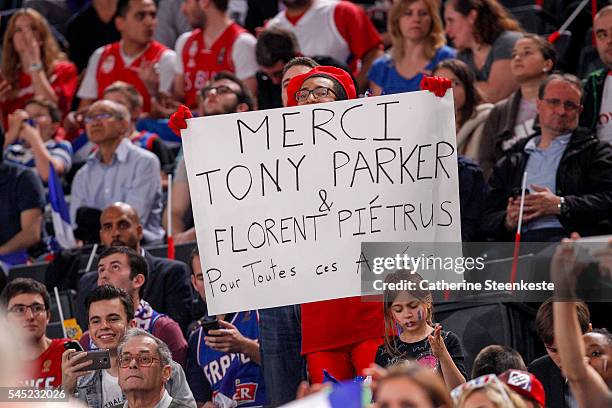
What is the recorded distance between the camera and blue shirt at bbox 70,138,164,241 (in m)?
9.52

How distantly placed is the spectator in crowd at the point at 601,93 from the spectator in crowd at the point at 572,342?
3542mm

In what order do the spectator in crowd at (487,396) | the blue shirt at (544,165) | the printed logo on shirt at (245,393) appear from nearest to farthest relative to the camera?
the spectator in crowd at (487,396) < the printed logo on shirt at (245,393) < the blue shirt at (544,165)

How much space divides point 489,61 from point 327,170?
3.73 meters

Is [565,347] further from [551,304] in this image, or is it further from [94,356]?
[94,356]

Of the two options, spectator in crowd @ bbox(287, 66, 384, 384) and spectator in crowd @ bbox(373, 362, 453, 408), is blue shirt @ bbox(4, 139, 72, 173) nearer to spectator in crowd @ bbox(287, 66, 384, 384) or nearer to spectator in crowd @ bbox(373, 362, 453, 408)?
spectator in crowd @ bbox(287, 66, 384, 384)

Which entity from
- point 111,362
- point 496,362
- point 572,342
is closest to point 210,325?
point 111,362

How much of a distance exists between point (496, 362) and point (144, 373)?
1567 millimetres

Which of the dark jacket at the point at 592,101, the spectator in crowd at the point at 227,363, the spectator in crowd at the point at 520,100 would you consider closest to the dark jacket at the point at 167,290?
the spectator in crowd at the point at 227,363

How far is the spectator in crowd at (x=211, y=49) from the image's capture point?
10867 mm

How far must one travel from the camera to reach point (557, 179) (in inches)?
316

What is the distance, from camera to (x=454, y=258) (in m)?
6.29

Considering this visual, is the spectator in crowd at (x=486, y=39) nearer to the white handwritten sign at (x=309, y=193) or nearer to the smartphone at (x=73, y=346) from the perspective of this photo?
the white handwritten sign at (x=309, y=193)

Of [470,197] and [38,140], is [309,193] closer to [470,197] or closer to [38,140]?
[470,197]

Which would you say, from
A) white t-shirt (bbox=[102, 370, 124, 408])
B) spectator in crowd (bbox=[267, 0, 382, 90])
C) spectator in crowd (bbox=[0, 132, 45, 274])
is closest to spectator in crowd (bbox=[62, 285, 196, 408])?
white t-shirt (bbox=[102, 370, 124, 408])
